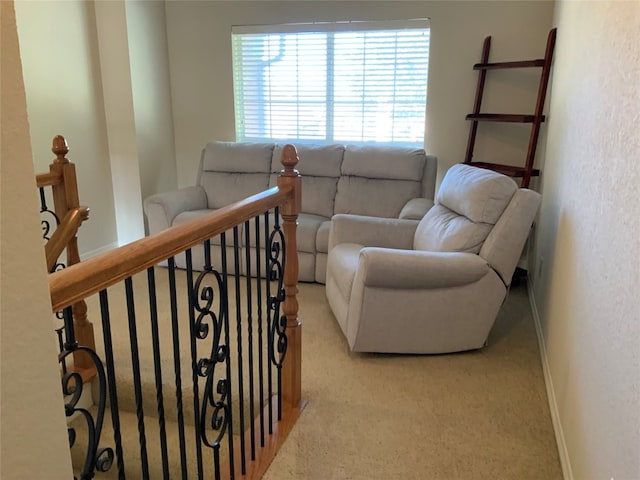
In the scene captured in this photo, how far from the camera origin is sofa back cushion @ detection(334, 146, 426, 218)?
12.8 ft

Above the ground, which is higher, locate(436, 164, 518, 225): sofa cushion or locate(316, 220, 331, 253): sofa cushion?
locate(436, 164, 518, 225): sofa cushion

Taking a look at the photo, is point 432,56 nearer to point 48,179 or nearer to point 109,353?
point 48,179

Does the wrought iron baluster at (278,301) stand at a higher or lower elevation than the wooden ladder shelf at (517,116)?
lower

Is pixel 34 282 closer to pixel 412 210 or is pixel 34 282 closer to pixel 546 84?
pixel 412 210

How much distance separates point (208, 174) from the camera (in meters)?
4.36

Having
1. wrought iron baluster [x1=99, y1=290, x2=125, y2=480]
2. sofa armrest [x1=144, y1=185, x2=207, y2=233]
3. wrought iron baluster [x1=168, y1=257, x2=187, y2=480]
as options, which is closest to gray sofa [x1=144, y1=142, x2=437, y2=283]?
sofa armrest [x1=144, y1=185, x2=207, y2=233]

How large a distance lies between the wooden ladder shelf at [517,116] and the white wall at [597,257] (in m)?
0.79

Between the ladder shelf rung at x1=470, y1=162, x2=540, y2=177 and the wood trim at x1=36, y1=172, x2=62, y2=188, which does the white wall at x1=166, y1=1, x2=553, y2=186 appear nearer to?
the ladder shelf rung at x1=470, y1=162, x2=540, y2=177

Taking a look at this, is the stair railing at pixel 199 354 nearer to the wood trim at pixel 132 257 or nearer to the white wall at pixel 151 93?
the wood trim at pixel 132 257

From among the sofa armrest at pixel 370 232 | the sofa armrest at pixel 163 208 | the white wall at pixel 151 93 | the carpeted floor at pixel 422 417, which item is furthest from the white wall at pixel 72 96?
the carpeted floor at pixel 422 417

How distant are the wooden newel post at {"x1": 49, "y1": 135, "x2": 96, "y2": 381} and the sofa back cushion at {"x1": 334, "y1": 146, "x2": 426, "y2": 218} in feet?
6.75

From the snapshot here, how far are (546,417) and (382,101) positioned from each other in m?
2.93

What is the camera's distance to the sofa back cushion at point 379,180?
3.89m

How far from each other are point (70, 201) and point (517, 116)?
2873mm
